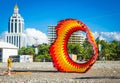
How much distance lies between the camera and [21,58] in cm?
8938

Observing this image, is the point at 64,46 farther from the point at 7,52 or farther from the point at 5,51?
the point at 7,52

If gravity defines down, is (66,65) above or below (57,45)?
below

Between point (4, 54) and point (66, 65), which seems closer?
point (66, 65)

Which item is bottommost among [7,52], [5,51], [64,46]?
[64,46]

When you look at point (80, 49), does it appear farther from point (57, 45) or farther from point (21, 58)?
point (57, 45)

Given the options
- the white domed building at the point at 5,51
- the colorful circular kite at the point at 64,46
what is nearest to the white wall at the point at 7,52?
the white domed building at the point at 5,51

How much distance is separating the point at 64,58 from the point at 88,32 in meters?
3.61

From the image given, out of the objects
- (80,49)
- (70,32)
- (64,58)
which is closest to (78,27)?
(70,32)

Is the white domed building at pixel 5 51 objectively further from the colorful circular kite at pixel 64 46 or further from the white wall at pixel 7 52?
the colorful circular kite at pixel 64 46

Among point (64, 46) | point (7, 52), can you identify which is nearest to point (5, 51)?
point (7, 52)

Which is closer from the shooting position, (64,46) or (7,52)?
(64,46)

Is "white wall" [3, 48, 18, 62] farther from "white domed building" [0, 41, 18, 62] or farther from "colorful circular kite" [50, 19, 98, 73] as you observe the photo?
"colorful circular kite" [50, 19, 98, 73]

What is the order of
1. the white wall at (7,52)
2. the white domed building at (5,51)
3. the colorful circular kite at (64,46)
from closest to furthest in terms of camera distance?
the colorful circular kite at (64,46) → the white domed building at (5,51) → the white wall at (7,52)

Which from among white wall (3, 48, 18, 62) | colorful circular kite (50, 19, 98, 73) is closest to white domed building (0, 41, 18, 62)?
white wall (3, 48, 18, 62)
